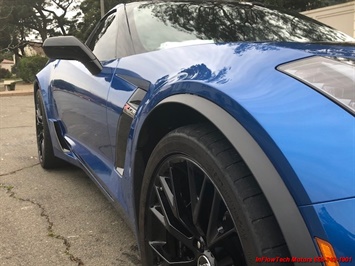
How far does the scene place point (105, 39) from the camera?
298cm

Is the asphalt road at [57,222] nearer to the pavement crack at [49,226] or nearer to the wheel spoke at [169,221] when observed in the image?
the pavement crack at [49,226]

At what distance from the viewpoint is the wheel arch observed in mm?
1060

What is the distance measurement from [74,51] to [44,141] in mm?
1736

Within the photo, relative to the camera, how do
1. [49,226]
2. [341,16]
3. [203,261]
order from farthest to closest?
[341,16], [49,226], [203,261]

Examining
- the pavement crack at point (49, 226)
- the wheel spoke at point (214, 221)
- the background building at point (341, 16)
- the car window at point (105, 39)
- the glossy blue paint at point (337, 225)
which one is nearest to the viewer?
the glossy blue paint at point (337, 225)

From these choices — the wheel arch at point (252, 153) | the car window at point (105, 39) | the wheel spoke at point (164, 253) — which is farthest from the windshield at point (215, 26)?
the wheel spoke at point (164, 253)

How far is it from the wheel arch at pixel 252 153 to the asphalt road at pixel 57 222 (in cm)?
105

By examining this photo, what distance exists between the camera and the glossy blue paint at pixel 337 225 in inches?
39.4

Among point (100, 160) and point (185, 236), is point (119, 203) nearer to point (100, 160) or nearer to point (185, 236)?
point (100, 160)

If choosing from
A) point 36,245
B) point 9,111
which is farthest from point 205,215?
point 9,111

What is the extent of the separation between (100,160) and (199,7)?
3.89 feet

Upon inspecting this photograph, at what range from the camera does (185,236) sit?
1.57 meters

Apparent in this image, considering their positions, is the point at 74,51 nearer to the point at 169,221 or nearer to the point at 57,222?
the point at 57,222

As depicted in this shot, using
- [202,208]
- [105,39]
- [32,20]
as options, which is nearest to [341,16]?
[105,39]
